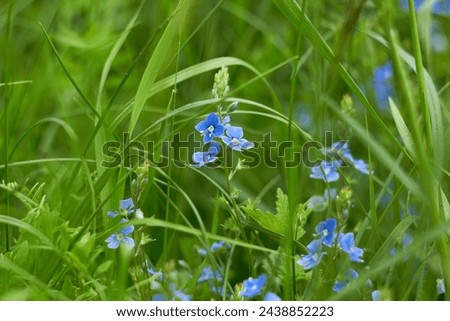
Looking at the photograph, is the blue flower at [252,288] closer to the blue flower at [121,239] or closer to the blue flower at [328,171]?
the blue flower at [121,239]

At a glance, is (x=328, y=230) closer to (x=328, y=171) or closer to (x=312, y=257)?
(x=312, y=257)

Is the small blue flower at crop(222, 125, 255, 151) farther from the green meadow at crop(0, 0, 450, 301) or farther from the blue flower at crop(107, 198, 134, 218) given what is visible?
the blue flower at crop(107, 198, 134, 218)

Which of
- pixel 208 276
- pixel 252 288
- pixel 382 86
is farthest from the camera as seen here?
pixel 382 86

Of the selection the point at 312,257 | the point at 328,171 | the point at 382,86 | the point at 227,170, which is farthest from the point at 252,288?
the point at 382,86

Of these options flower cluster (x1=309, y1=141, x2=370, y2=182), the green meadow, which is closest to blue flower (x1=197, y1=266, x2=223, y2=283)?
the green meadow
